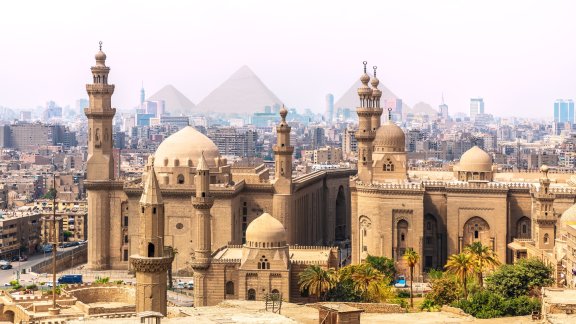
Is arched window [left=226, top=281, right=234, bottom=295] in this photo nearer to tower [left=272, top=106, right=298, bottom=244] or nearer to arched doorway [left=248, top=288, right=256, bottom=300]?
arched doorway [left=248, top=288, right=256, bottom=300]

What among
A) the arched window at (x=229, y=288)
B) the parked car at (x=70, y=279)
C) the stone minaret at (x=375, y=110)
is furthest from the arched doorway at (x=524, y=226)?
the parked car at (x=70, y=279)

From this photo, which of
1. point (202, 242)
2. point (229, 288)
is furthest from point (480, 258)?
point (202, 242)

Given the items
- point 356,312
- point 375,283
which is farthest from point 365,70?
point 356,312

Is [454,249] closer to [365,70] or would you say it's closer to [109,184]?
[365,70]

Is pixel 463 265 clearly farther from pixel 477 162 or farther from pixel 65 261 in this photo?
pixel 65 261

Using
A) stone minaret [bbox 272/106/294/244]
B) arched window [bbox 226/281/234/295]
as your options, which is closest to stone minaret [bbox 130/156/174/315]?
arched window [bbox 226/281/234/295]

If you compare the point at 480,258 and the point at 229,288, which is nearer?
the point at 229,288
